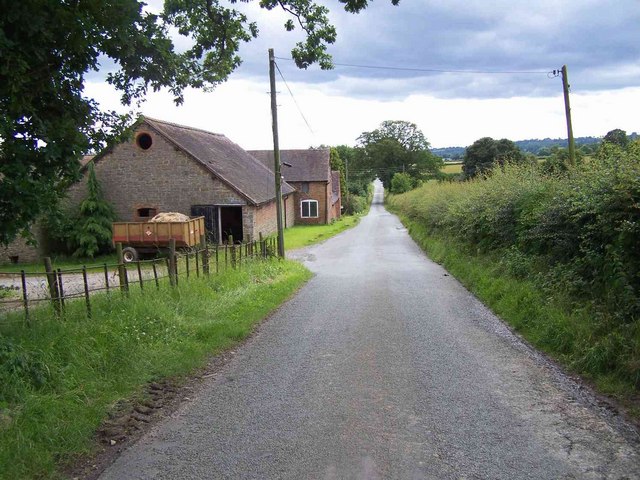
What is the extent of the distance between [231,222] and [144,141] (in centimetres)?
668

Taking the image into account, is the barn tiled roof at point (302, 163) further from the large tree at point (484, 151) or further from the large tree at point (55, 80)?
the large tree at point (55, 80)

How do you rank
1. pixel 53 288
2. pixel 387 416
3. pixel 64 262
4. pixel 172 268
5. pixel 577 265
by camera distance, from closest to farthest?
pixel 387 416, pixel 53 288, pixel 577 265, pixel 172 268, pixel 64 262

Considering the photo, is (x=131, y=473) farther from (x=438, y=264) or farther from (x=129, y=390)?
(x=438, y=264)

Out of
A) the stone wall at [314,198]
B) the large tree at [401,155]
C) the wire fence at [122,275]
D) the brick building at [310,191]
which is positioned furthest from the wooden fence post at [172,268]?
the large tree at [401,155]

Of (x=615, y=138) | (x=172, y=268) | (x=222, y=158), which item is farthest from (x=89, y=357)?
(x=222, y=158)

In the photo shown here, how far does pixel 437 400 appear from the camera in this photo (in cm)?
615

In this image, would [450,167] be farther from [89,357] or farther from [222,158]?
[89,357]

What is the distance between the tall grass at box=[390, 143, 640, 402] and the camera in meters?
7.19

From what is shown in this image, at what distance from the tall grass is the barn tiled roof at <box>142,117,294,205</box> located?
1761 centimetres

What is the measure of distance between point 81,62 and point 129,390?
4.06m

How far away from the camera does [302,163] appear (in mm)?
58656

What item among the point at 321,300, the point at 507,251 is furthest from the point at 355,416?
the point at 507,251

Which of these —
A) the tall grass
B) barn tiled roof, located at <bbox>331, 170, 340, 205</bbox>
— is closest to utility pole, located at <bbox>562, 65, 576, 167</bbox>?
the tall grass

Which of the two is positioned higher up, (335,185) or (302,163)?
(302,163)
